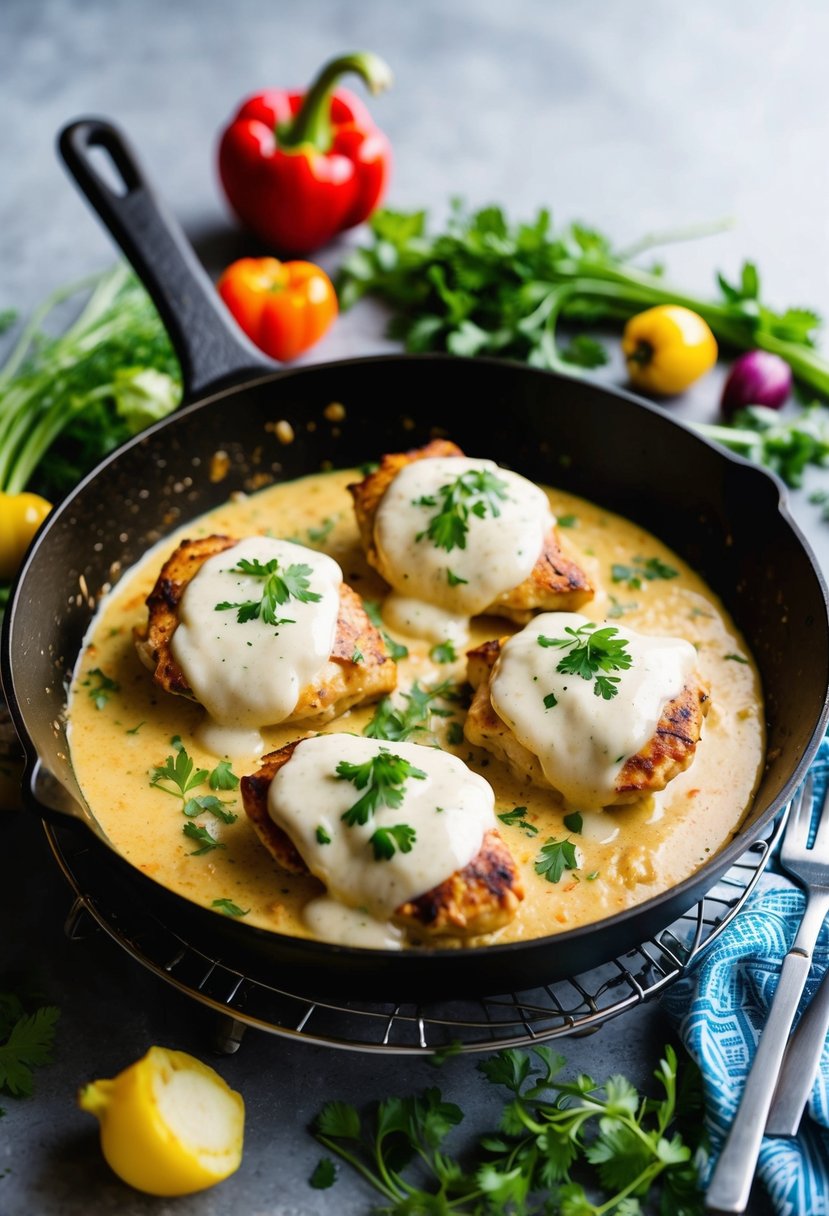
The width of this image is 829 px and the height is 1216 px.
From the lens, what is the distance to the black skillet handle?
4.85 meters

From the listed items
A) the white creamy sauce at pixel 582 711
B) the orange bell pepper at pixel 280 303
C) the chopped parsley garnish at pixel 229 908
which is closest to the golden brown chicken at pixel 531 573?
the white creamy sauce at pixel 582 711

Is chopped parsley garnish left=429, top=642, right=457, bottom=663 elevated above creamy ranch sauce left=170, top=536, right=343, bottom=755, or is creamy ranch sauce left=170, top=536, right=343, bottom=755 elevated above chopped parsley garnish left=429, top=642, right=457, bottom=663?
creamy ranch sauce left=170, top=536, right=343, bottom=755

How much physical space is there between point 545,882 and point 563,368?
120 inches

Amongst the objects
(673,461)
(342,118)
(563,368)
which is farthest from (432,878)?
(342,118)

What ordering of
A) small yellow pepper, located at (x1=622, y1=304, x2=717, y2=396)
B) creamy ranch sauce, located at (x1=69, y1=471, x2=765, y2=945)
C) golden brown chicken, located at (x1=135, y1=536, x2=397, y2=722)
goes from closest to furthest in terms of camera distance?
creamy ranch sauce, located at (x1=69, y1=471, x2=765, y2=945) < golden brown chicken, located at (x1=135, y1=536, x2=397, y2=722) < small yellow pepper, located at (x1=622, y1=304, x2=717, y2=396)

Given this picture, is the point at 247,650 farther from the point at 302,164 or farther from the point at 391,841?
the point at 302,164

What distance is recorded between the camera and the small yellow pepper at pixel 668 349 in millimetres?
5926

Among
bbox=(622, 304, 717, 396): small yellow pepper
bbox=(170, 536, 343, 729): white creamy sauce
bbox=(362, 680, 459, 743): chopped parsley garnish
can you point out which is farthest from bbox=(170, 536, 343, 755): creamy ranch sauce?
bbox=(622, 304, 717, 396): small yellow pepper

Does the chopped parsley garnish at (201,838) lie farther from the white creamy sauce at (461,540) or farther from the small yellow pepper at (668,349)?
the small yellow pepper at (668,349)

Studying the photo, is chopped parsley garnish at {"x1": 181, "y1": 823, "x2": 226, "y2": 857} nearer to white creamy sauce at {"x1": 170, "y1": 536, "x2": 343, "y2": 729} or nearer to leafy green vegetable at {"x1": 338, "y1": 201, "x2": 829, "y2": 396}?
white creamy sauce at {"x1": 170, "y1": 536, "x2": 343, "y2": 729}

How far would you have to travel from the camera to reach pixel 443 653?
4.41m

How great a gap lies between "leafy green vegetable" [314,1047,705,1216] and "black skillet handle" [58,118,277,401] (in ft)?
8.84

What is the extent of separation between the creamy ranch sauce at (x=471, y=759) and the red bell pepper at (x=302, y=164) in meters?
2.27

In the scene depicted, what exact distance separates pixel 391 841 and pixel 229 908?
0.55 metres
